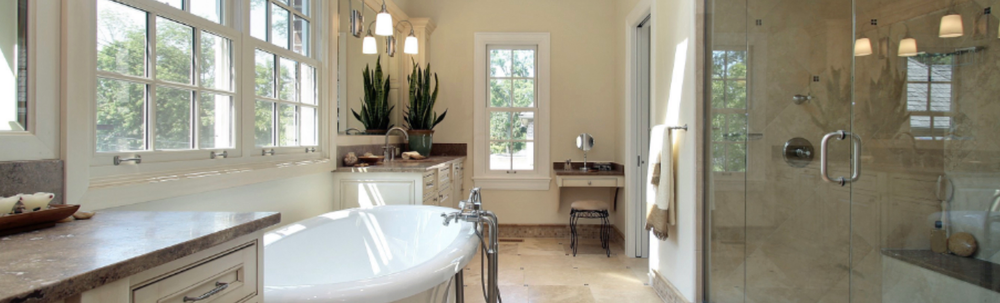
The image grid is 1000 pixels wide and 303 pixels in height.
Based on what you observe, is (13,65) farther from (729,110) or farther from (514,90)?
(514,90)

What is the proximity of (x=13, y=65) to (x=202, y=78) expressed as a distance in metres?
0.72

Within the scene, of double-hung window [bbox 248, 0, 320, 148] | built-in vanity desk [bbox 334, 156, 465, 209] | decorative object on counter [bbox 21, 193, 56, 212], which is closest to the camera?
decorative object on counter [bbox 21, 193, 56, 212]

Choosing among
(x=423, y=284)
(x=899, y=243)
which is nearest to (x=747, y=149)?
(x=899, y=243)

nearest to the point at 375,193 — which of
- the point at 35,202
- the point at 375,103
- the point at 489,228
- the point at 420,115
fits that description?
the point at 375,103

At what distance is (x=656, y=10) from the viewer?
3.12 metres

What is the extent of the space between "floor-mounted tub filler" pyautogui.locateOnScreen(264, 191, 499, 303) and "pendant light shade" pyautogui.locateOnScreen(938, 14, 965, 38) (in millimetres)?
1557

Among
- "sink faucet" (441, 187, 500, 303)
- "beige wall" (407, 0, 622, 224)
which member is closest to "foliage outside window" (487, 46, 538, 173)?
"beige wall" (407, 0, 622, 224)

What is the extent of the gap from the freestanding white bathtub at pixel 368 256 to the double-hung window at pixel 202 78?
476 millimetres

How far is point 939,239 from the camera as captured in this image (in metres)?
1.28

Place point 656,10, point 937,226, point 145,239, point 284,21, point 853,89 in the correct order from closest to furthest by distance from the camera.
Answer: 1. point 145,239
2. point 937,226
3. point 853,89
4. point 284,21
5. point 656,10

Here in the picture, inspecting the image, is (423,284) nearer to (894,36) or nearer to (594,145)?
(894,36)

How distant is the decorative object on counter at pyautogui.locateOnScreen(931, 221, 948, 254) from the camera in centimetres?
127

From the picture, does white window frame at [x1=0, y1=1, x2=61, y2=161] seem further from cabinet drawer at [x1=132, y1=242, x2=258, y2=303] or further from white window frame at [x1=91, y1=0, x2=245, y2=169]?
cabinet drawer at [x1=132, y1=242, x2=258, y2=303]

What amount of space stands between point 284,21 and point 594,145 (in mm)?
2993
